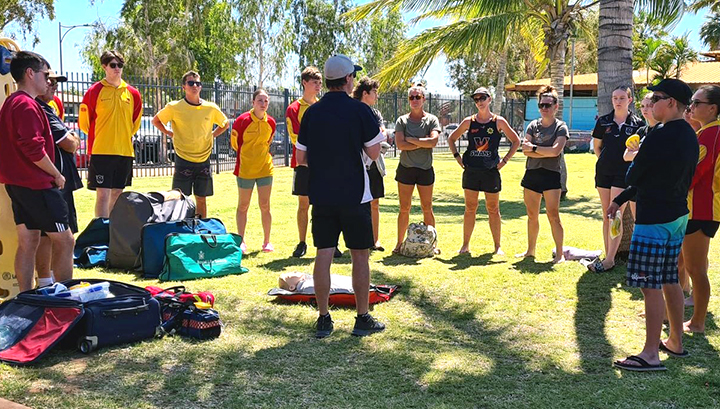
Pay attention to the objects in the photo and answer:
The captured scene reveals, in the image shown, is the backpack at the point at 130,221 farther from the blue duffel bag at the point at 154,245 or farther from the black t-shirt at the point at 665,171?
the black t-shirt at the point at 665,171

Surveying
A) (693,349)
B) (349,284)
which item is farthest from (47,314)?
(693,349)

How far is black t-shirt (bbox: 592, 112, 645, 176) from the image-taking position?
7164mm

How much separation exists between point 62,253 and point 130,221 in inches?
72.8

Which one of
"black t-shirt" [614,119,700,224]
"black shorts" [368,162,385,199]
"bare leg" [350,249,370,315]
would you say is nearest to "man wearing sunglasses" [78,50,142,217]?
"black shorts" [368,162,385,199]

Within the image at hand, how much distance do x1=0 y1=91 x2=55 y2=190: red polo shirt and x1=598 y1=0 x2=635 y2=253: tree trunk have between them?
6.14 m

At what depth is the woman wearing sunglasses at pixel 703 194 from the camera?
5.24 meters

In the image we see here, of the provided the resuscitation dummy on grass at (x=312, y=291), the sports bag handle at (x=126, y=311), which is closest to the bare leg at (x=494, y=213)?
the resuscitation dummy on grass at (x=312, y=291)

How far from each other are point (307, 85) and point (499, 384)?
4.44 m

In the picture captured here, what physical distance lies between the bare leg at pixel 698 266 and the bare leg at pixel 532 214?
2.71 m

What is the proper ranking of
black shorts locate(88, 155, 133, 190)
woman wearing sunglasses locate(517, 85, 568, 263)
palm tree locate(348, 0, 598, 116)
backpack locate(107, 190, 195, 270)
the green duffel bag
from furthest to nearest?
palm tree locate(348, 0, 598, 116) < black shorts locate(88, 155, 133, 190) < woman wearing sunglasses locate(517, 85, 568, 263) < backpack locate(107, 190, 195, 270) < the green duffel bag

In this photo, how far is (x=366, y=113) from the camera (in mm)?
5262

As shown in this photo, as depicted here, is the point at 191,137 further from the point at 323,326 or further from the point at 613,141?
the point at 613,141

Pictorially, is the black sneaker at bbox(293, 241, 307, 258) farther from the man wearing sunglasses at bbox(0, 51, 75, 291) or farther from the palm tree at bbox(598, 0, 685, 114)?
the palm tree at bbox(598, 0, 685, 114)

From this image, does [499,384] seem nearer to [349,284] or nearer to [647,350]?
[647,350]
